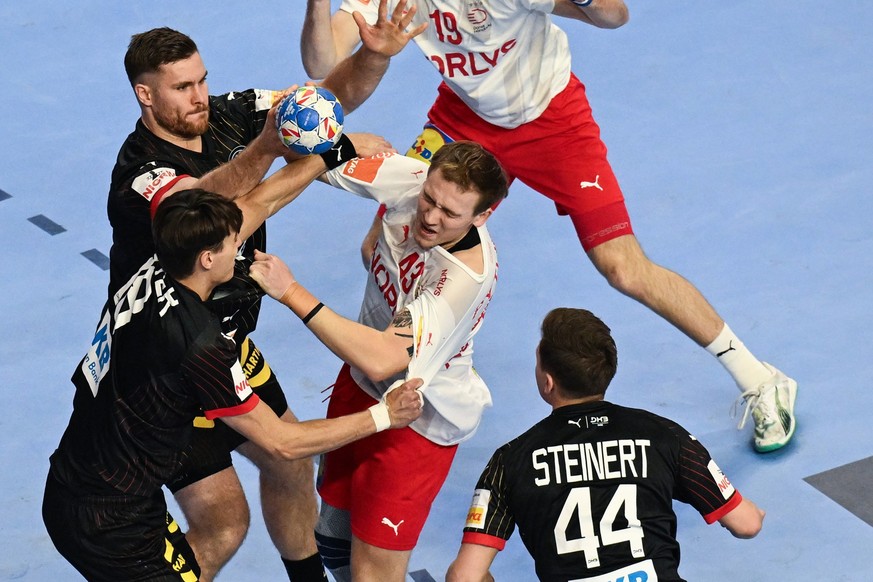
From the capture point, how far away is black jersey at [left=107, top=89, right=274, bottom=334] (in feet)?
16.0

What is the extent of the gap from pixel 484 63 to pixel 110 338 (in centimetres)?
258

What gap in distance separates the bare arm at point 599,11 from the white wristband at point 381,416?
2400 mm

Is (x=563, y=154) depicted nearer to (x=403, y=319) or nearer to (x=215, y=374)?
(x=403, y=319)

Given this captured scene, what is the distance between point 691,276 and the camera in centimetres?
737

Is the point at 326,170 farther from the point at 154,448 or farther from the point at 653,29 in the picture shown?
the point at 653,29

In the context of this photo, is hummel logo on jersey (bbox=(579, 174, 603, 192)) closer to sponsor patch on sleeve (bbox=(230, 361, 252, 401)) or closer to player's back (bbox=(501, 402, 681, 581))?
player's back (bbox=(501, 402, 681, 581))

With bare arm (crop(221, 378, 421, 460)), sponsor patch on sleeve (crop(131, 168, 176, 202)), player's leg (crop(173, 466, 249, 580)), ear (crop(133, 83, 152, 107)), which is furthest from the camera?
player's leg (crop(173, 466, 249, 580))

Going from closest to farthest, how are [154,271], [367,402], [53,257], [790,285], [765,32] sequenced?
[154,271], [367,402], [790,285], [53,257], [765,32]

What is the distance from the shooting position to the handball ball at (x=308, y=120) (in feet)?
14.8

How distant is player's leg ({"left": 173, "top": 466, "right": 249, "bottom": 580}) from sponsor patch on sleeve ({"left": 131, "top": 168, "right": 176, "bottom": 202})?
1219mm

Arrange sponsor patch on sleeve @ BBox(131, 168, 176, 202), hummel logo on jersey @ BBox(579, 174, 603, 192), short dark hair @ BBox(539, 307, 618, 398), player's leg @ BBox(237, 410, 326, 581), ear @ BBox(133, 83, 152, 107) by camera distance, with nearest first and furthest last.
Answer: short dark hair @ BBox(539, 307, 618, 398), sponsor patch on sleeve @ BBox(131, 168, 176, 202), ear @ BBox(133, 83, 152, 107), player's leg @ BBox(237, 410, 326, 581), hummel logo on jersey @ BBox(579, 174, 603, 192)

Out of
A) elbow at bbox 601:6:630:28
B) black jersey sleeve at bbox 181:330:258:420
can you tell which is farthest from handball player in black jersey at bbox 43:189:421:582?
elbow at bbox 601:6:630:28

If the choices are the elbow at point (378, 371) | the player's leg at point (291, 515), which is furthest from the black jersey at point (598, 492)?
the player's leg at point (291, 515)

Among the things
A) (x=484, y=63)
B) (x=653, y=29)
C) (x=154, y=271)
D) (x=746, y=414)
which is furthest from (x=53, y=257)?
(x=653, y=29)
